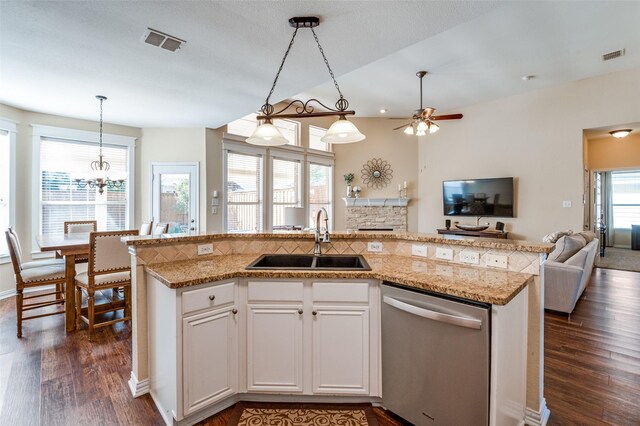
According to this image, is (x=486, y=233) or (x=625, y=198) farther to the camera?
(x=625, y=198)

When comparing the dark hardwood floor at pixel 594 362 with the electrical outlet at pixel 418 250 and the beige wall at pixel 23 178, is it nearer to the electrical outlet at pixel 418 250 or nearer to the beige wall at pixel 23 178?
the electrical outlet at pixel 418 250

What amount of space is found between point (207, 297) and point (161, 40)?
2.24 m

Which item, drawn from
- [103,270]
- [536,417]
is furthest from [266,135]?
[536,417]

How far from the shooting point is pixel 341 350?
187 cm

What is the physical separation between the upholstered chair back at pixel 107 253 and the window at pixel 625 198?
38.1ft

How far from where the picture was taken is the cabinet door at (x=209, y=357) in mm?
1705

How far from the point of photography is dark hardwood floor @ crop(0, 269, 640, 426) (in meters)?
1.85

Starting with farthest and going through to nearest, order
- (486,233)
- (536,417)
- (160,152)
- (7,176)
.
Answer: (486,233), (160,152), (7,176), (536,417)

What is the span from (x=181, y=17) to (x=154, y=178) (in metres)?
3.78

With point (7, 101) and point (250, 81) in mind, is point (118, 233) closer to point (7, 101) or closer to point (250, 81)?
point (250, 81)

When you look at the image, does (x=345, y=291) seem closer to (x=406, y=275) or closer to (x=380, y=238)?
(x=406, y=275)

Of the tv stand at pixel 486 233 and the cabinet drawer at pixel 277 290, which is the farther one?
the tv stand at pixel 486 233

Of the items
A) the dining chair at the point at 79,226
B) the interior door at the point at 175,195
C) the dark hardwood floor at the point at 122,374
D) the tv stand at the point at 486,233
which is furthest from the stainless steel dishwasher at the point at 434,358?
the dining chair at the point at 79,226

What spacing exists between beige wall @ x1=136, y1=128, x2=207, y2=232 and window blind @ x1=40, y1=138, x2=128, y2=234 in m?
0.25
